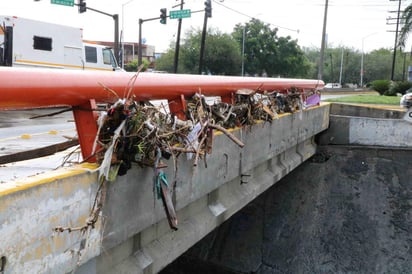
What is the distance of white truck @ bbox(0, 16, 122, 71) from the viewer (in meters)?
18.6

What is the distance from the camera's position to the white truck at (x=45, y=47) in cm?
1858

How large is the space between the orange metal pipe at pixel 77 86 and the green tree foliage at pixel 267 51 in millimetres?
63159

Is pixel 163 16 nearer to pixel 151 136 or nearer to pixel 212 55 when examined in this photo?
pixel 151 136

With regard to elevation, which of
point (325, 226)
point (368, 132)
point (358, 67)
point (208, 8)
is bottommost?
point (325, 226)

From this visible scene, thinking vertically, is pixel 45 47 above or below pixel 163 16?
below

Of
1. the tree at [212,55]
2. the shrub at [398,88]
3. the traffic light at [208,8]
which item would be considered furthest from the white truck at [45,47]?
the tree at [212,55]

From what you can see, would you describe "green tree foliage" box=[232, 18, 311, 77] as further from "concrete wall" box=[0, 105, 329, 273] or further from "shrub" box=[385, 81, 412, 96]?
"concrete wall" box=[0, 105, 329, 273]

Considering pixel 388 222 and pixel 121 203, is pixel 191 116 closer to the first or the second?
pixel 121 203

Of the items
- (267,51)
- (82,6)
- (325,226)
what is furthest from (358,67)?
(325,226)

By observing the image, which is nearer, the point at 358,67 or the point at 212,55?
the point at 212,55

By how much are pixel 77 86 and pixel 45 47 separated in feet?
62.2

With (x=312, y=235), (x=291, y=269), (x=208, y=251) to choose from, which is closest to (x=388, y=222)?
(x=312, y=235)

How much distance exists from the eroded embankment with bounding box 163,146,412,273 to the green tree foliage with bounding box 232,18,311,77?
58.1 metres

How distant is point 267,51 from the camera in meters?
68.2
